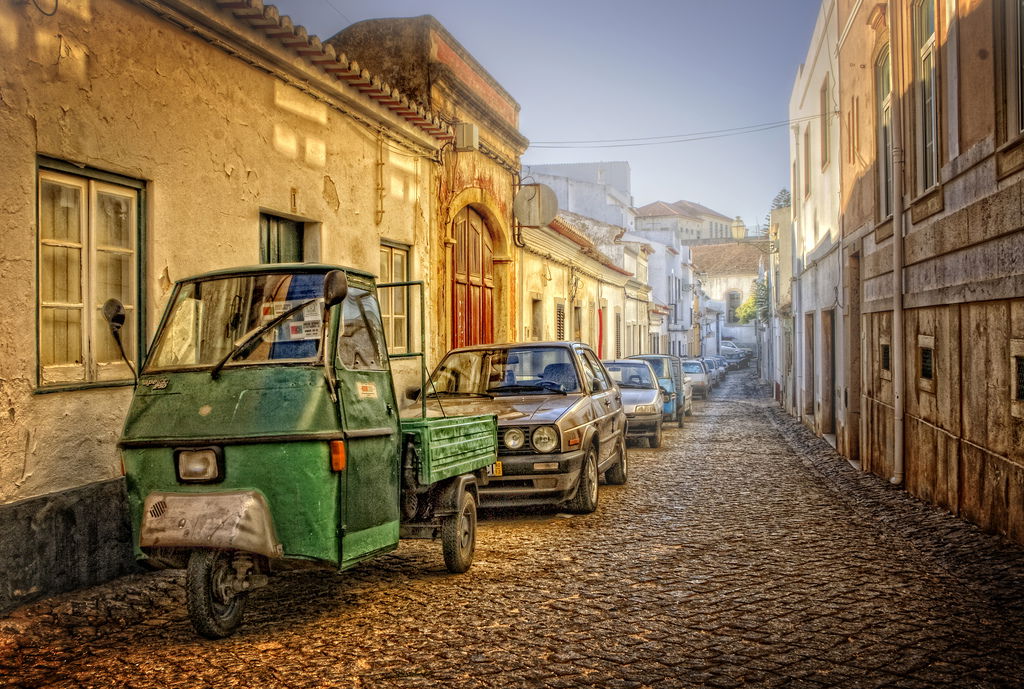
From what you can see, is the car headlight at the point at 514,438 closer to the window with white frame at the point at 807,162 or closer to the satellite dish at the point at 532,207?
the satellite dish at the point at 532,207

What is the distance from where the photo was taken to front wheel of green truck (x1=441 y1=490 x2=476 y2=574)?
6535 millimetres

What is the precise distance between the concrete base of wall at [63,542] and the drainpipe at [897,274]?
8107 millimetres

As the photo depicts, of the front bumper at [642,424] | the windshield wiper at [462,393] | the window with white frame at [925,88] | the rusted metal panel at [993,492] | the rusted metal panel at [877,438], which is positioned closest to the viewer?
the rusted metal panel at [993,492]

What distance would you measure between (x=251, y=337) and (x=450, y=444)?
5.54ft

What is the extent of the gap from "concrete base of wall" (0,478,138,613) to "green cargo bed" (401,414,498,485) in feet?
7.05

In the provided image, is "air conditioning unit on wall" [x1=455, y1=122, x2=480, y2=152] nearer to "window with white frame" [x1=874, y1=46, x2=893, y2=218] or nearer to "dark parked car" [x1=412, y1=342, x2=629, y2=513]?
"dark parked car" [x1=412, y1=342, x2=629, y2=513]

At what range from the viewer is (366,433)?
5512 millimetres

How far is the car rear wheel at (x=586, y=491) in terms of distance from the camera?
898 cm

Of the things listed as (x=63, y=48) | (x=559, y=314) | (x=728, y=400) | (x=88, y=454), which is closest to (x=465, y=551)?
(x=88, y=454)

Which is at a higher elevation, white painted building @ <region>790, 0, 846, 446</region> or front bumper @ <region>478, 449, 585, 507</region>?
white painted building @ <region>790, 0, 846, 446</region>

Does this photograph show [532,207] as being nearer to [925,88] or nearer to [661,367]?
[661,367]

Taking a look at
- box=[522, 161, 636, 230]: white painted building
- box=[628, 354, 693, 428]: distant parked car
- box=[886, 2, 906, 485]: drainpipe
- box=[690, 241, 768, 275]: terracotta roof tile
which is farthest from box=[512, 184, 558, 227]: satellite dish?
box=[690, 241, 768, 275]: terracotta roof tile

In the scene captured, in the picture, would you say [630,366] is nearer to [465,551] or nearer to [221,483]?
[465,551]

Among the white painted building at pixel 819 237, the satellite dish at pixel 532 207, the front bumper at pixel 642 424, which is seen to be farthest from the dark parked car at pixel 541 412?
the satellite dish at pixel 532 207
